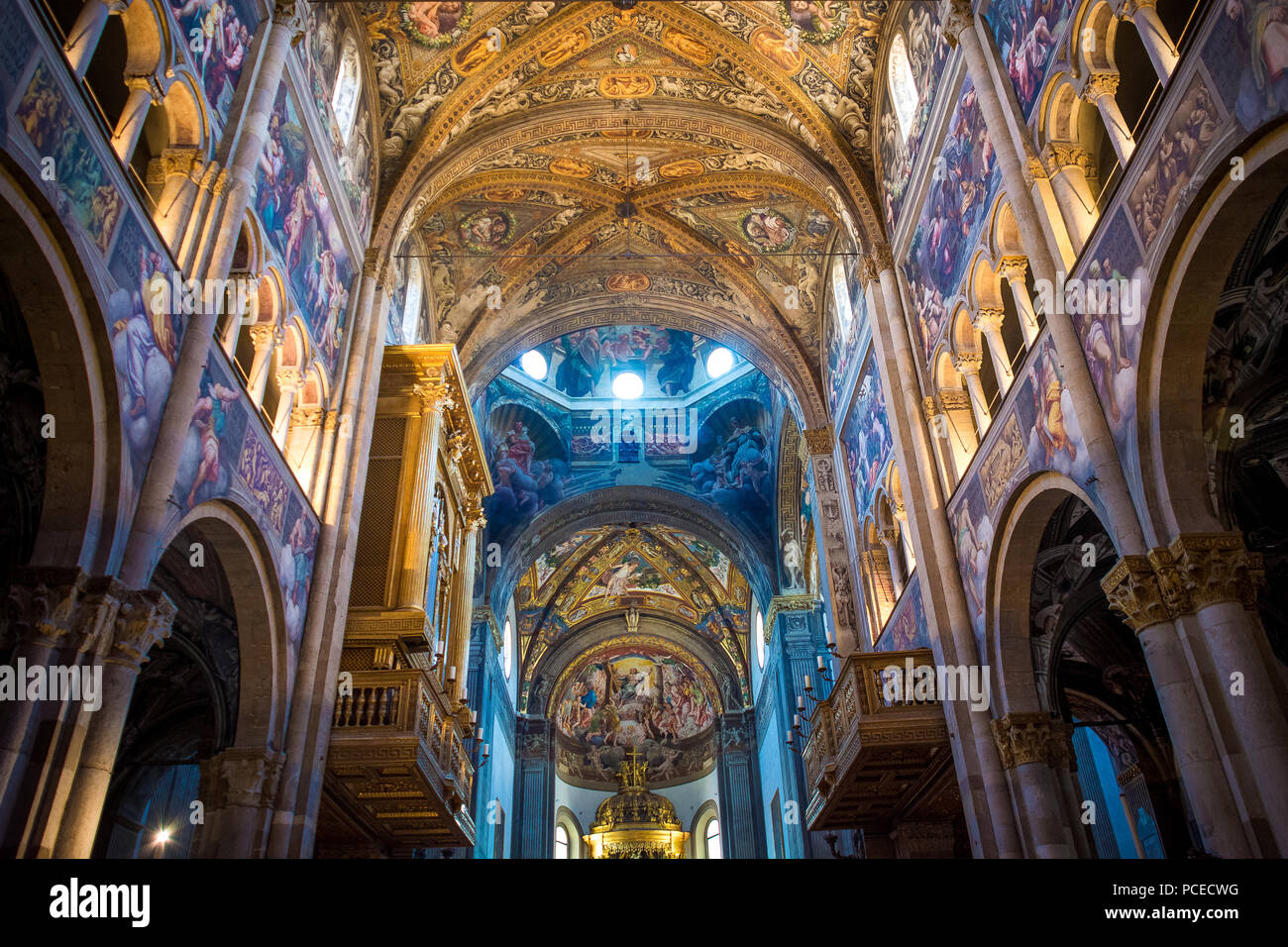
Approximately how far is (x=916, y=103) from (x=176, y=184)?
10157 mm

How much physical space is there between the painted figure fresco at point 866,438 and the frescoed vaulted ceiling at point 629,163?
2.07m

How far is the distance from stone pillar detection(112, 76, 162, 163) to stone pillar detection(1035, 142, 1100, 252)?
8.63 metres

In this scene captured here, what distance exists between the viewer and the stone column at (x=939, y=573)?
35.4ft

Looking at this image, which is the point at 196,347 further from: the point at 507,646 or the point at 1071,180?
the point at 507,646

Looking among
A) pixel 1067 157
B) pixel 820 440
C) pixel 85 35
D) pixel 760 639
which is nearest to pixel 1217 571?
pixel 1067 157

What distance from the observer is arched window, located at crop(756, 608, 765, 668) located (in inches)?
1254

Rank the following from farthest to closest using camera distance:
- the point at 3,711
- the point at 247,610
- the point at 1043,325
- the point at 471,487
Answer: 1. the point at 471,487
2. the point at 247,610
3. the point at 1043,325
4. the point at 3,711

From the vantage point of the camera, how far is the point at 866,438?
1723 centimetres

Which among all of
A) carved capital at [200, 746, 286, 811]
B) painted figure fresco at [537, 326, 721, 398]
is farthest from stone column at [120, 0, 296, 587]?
painted figure fresco at [537, 326, 721, 398]
